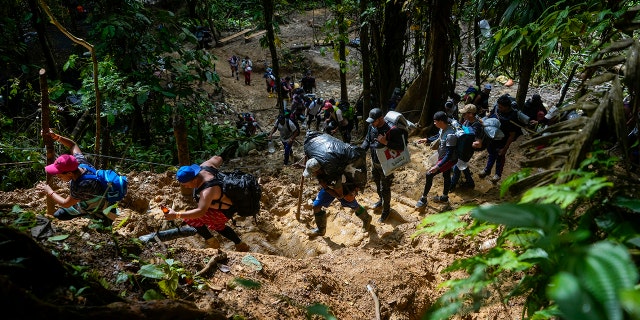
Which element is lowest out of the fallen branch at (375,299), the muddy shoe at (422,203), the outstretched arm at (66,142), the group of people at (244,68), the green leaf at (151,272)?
the muddy shoe at (422,203)

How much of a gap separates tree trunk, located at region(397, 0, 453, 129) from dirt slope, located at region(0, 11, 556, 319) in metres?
1.04

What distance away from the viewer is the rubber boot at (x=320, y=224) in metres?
5.74

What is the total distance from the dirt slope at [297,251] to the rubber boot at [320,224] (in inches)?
5.1

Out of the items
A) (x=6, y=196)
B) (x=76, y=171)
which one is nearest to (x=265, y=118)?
(x=6, y=196)

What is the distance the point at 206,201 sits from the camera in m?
4.33

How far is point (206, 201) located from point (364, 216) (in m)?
2.33

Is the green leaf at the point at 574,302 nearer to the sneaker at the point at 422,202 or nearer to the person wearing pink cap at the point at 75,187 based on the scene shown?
the person wearing pink cap at the point at 75,187

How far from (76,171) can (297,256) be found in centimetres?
294

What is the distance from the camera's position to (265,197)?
6.86m

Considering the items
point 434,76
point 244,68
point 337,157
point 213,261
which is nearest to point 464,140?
point 337,157

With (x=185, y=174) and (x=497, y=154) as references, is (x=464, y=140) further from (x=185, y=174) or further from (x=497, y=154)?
(x=185, y=174)

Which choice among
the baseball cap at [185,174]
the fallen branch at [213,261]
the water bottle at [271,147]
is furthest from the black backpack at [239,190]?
the water bottle at [271,147]

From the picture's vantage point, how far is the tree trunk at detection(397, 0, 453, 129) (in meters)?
7.75

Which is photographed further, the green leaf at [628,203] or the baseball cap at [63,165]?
the baseball cap at [63,165]
